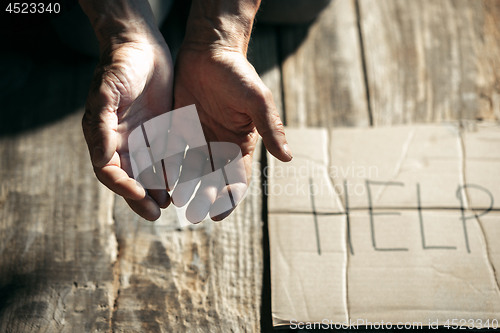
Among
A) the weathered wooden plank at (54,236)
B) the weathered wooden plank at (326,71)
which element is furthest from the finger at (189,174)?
the weathered wooden plank at (326,71)

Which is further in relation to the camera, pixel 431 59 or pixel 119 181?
pixel 431 59

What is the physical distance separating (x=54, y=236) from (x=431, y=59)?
1.04 meters

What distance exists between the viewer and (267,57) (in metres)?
0.98

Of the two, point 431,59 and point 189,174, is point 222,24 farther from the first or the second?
point 431,59

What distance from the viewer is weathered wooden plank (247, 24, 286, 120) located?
94 cm

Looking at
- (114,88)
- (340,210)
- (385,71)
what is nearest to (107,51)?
(114,88)

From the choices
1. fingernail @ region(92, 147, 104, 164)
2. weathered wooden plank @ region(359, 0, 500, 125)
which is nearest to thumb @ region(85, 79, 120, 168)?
fingernail @ region(92, 147, 104, 164)

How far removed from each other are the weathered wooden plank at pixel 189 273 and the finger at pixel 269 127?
27 centimetres

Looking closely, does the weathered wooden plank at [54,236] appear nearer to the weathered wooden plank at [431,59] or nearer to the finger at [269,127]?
the finger at [269,127]

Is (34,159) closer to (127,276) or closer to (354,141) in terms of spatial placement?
(127,276)

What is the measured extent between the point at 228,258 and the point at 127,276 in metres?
0.20

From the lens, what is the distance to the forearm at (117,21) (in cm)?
66

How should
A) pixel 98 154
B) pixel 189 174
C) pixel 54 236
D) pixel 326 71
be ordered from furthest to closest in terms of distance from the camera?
pixel 326 71 → pixel 54 236 → pixel 189 174 → pixel 98 154

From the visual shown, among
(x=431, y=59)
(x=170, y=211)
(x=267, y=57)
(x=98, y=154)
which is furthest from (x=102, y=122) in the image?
(x=431, y=59)
